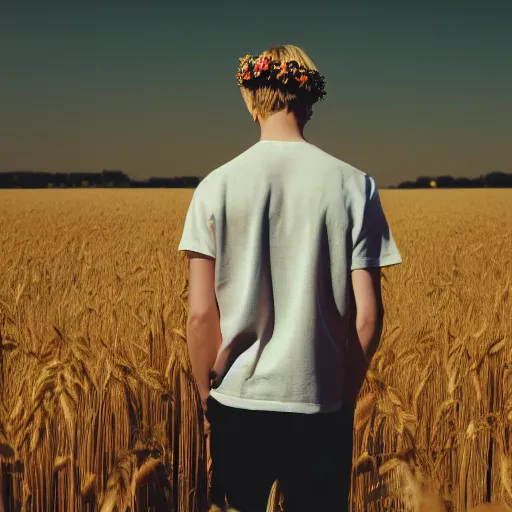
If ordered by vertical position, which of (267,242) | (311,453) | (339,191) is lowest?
(311,453)

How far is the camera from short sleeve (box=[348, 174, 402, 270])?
1.89 meters

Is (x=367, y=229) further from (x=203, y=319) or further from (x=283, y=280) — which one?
(x=203, y=319)

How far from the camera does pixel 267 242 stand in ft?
6.27

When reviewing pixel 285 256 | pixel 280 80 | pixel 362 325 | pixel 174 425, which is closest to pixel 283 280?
pixel 285 256

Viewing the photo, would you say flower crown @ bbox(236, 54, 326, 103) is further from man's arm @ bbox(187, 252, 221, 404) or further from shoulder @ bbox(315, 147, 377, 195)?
man's arm @ bbox(187, 252, 221, 404)

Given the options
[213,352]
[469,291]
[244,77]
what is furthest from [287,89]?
[469,291]

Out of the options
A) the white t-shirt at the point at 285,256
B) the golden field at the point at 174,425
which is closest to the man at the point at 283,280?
the white t-shirt at the point at 285,256

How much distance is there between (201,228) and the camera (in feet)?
6.34

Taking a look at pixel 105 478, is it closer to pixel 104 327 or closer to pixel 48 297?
pixel 104 327

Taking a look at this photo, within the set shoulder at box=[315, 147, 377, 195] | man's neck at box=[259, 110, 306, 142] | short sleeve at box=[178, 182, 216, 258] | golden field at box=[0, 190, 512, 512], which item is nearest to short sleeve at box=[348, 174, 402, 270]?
shoulder at box=[315, 147, 377, 195]

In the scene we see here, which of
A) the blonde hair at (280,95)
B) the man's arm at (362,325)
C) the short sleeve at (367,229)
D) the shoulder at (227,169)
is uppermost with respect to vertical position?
the blonde hair at (280,95)

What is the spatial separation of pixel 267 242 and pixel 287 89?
397 mm

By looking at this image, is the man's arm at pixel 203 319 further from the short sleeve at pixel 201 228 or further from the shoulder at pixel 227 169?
the shoulder at pixel 227 169

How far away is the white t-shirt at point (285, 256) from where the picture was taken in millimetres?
1885
